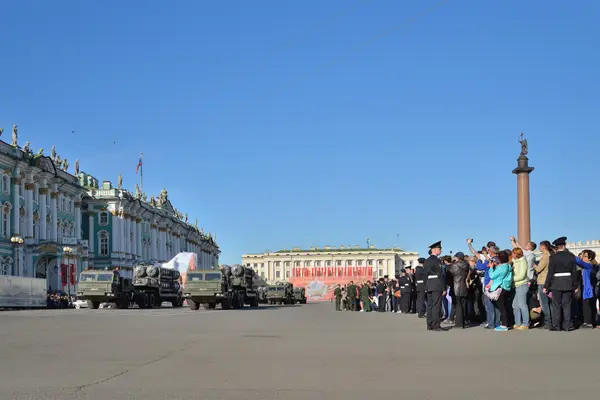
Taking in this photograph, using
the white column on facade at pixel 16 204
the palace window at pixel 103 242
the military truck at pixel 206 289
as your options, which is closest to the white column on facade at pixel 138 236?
the palace window at pixel 103 242

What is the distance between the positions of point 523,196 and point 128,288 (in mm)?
23177

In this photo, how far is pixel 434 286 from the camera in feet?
57.3

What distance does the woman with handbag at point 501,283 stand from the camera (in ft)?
57.8

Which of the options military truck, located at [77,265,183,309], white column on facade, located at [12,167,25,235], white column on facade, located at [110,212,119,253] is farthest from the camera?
white column on facade, located at [110,212,119,253]

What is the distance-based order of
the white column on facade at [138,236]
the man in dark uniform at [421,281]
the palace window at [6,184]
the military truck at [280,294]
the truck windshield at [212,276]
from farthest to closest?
the white column on facade at [138,236] < the military truck at [280,294] < the palace window at [6,184] < the truck windshield at [212,276] < the man in dark uniform at [421,281]

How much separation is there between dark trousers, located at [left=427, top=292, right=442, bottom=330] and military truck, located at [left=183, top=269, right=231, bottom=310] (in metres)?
26.5

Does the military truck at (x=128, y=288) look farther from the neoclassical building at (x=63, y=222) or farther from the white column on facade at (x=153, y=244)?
the white column on facade at (x=153, y=244)

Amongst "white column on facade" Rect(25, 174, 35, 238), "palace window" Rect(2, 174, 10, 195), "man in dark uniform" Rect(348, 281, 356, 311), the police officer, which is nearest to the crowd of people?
the police officer

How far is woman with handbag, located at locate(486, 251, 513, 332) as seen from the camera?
17609 mm

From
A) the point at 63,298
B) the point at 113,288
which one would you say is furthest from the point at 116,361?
the point at 63,298

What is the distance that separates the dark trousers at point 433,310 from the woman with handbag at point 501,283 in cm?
115

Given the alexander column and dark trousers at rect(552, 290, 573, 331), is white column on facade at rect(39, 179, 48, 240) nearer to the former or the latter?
the alexander column

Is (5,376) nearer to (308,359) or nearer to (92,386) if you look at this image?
(92,386)

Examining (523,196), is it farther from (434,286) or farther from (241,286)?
(434,286)
